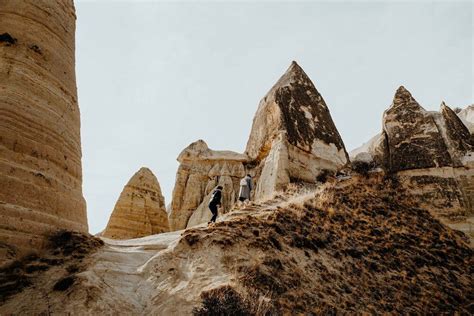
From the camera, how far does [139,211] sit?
15.0 m

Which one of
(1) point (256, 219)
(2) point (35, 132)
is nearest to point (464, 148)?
(1) point (256, 219)

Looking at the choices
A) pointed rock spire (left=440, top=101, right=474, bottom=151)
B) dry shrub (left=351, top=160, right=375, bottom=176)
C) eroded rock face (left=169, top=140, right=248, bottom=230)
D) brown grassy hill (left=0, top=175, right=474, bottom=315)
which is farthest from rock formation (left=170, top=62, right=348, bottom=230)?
pointed rock spire (left=440, top=101, right=474, bottom=151)

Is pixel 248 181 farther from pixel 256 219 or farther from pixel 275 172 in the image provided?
pixel 256 219

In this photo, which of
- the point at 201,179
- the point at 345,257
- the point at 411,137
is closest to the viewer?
the point at 345,257

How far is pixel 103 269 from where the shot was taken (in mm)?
5836

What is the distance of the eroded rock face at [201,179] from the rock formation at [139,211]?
5.20 m

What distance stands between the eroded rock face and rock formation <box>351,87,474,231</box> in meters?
7.62

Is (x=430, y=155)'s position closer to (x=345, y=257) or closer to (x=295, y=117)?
(x=295, y=117)

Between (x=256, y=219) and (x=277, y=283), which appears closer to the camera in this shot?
(x=277, y=283)

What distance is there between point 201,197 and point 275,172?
987cm

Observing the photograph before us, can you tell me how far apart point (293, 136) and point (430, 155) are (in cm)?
603

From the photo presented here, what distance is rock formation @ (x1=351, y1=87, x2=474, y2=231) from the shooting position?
44.7ft

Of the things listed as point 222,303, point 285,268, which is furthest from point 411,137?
point 222,303

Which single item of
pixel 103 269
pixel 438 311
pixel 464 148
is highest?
pixel 464 148
